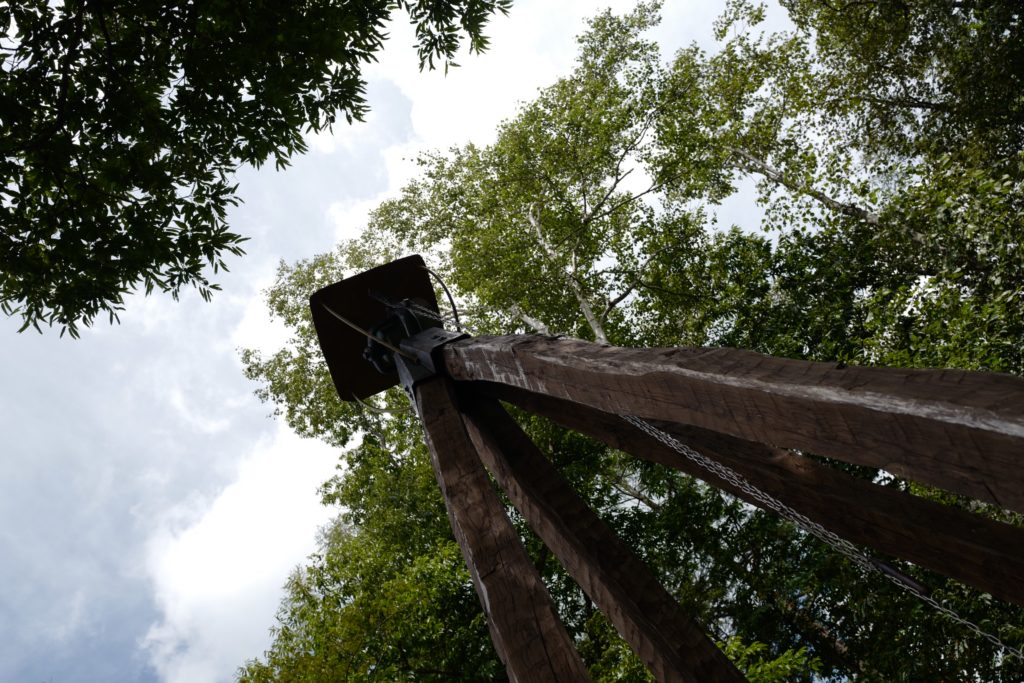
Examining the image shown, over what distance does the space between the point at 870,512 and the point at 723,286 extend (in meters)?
11.4

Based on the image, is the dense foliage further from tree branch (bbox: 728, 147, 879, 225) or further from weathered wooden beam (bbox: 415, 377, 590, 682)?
weathered wooden beam (bbox: 415, 377, 590, 682)

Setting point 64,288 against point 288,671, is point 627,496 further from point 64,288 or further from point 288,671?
point 64,288

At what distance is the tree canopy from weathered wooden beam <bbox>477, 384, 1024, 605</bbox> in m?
3.53

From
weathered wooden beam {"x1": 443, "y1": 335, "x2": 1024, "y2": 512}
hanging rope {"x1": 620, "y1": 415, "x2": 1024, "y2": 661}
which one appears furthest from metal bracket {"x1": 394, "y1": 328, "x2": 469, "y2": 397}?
weathered wooden beam {"x1": 443, "y1": 335, "x2": 1024, "y2": 512}

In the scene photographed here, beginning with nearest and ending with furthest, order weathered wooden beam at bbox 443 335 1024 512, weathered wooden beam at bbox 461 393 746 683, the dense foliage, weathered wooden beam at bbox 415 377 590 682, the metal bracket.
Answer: weathered wooden beam at bbox 443 335 1024 512, weathered wooden beam at bbox 415 377 590 682, weathered wooden beam at bbox 461 393 746 683, the metal bracket, the dense foliage

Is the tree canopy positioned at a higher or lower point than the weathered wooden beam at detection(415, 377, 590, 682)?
higher

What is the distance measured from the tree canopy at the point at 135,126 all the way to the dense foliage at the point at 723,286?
18.0 ft

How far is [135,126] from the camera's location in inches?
162

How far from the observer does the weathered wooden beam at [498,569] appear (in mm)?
1702

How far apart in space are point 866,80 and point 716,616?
36.2ft

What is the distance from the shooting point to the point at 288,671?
282 inches

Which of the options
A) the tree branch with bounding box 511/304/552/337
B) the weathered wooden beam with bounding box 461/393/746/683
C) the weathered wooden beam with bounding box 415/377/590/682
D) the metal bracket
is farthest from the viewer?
the tree branch with bounding box 511/304/552/337

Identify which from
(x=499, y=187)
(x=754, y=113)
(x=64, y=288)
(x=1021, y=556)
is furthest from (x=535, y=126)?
(x=1021, y=556)

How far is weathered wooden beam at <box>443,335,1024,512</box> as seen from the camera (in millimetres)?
817
